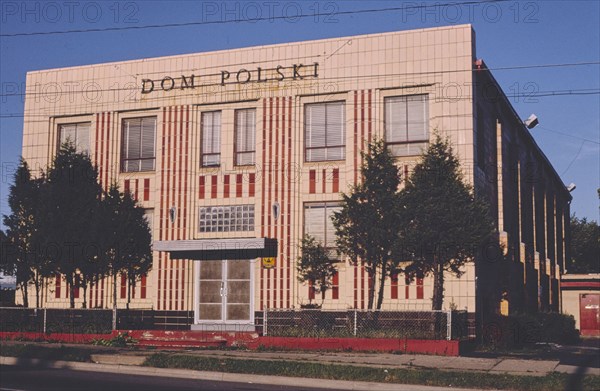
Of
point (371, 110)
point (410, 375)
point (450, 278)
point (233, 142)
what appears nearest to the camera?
point (410, 375)

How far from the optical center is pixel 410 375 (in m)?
17.5

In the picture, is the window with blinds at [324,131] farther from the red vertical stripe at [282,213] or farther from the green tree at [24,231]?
the green tree at [24,231]

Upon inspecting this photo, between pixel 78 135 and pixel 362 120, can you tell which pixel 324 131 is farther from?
pixel 78 135

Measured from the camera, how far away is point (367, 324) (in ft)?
79.9

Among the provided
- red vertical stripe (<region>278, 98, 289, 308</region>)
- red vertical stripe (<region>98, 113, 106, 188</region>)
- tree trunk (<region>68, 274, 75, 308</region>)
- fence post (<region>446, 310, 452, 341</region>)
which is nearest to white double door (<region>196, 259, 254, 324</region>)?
red vertical stripe (<region>278, 98, 289, 308</region>)

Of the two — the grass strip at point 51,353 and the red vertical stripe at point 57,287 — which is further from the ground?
the red vertical stripe at point 57,287

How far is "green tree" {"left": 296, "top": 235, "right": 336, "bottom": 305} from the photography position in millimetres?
28078

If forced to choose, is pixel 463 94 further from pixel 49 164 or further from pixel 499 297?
pixel 49 164

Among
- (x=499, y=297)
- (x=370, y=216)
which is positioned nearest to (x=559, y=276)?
(x=499, y=297)

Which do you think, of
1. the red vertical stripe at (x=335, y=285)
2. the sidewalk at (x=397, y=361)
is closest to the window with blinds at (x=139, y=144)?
the red vertical stripe at (x=335, y=285)

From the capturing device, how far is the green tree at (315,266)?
1105 inches

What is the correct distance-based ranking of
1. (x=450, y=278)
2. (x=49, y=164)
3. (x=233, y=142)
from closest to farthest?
(x=450, y=278)
(x=233, y=142)
(x=49, y=164)

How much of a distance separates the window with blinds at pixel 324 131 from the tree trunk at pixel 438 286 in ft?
22.3

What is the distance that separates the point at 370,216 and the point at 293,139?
21.0 ft
